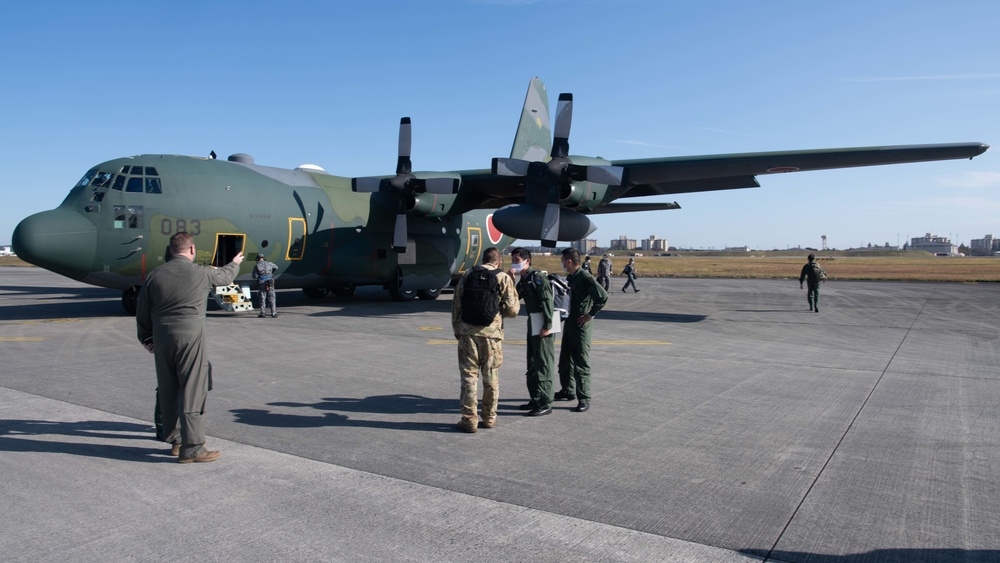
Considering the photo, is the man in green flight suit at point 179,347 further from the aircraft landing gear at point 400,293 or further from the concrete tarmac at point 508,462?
the aircraft landing gear at point 400,293

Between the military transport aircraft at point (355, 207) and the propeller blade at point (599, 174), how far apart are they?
0.09 feet

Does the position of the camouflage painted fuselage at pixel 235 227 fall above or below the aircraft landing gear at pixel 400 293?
above

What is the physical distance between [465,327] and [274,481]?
7.38ft

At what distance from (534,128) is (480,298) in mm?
19023

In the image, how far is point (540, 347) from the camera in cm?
722

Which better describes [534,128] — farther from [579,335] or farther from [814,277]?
[579,335]

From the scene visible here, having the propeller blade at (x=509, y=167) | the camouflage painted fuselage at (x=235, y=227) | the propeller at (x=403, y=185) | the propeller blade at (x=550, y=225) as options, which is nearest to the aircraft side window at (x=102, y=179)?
the camouflage painted fuselage at (x=235, y=227)

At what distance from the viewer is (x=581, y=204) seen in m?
18.8

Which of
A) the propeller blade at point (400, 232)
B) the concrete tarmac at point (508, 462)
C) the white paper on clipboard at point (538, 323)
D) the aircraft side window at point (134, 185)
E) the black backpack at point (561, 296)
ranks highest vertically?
the aircraft side window at point (134, 185)

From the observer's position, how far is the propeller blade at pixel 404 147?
799 inches

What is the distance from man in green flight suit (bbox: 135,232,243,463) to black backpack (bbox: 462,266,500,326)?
90.6 inches

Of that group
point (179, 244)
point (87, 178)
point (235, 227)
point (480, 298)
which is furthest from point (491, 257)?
point (87, 178)

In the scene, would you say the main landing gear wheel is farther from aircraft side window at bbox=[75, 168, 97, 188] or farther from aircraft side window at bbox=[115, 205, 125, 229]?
aircraft side window at bbox=[75, 168, 97, 188]

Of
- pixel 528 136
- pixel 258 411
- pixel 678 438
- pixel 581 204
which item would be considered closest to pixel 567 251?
pixel 678 438
